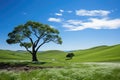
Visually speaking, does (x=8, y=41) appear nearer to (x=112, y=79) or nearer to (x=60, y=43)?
(x=60, y=43)

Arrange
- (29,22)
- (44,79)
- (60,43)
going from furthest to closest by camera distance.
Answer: (60,43)
(29,22)
(44,79)

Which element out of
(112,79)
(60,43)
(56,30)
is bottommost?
(112,79)

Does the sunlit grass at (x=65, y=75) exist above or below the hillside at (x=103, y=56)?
below

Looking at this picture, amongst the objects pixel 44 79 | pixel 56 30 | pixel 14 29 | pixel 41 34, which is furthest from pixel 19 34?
Result: pixel 44 79

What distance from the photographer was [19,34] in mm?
65938

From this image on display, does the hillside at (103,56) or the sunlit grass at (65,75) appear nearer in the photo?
the sunlit grass at (65,75)

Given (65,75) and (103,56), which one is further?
(103,56)

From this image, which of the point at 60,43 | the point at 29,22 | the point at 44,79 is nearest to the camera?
the point at 44,79

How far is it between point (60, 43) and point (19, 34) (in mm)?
14447

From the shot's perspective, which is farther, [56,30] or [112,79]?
[56,30]

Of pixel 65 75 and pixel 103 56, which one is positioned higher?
pixel 103 56

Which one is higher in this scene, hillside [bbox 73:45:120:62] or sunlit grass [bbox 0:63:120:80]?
hillside [bbox 73:45:120:62]

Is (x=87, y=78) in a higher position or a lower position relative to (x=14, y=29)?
lower

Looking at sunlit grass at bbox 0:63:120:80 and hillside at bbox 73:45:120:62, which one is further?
hillside at bbox 73:45:120:62
